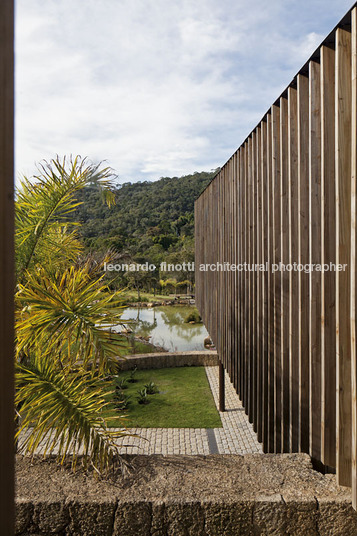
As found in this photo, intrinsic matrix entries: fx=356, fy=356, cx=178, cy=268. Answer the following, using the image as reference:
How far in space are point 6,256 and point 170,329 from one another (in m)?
14.7

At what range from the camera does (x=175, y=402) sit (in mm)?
7000

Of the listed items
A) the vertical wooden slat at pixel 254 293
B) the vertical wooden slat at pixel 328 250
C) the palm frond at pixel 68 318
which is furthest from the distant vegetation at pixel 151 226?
the vertical wooden slat at pixel 328 250

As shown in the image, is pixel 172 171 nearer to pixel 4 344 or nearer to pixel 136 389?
pixel 136 389

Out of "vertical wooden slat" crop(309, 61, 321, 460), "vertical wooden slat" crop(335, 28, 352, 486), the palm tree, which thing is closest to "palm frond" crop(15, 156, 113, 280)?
the palm tree

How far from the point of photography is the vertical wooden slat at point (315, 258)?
1.83 meters

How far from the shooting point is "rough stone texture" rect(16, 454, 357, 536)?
58.0 inches

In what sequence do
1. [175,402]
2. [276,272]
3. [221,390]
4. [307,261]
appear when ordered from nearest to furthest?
[307,261], [276,272], [221,390], [175,402]

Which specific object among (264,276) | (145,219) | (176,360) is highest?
(145,219)

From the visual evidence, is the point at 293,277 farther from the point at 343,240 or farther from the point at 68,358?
the point at 68,358

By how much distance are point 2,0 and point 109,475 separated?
1.87 m

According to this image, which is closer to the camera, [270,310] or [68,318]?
[68,318]

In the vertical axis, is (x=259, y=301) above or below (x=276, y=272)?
below

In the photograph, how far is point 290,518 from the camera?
1471mm

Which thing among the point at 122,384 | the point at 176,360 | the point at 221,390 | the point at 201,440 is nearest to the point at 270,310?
the point at 201,440
